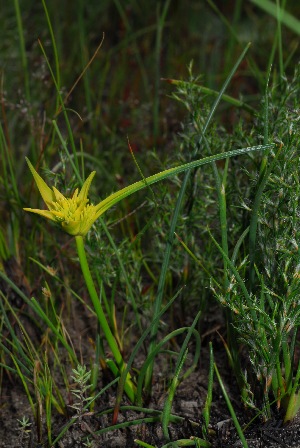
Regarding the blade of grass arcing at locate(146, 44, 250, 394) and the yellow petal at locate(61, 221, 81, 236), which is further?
the blade of grass arcing at locate(146, 44, 250, 394)

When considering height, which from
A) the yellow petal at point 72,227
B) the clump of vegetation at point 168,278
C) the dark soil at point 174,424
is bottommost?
the dark soil at point 174,424

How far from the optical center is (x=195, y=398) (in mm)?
1276

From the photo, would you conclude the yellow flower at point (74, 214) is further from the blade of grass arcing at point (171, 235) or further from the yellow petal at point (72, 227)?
the blade of grass arcing at point (171, 235)

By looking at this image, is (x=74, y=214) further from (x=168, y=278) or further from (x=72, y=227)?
(x=168, y=278)

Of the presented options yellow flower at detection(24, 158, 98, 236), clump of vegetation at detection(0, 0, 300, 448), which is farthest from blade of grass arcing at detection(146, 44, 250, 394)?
yellow flower at detection(24, 158, 98, 236)

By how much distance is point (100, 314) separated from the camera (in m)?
1.11

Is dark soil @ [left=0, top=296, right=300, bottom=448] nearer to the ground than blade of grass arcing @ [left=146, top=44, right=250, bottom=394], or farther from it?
nearer to the ground

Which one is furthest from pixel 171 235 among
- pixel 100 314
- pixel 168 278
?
pixel 168 278

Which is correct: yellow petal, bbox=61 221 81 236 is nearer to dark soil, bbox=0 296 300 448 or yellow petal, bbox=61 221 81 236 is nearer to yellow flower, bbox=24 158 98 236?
yellow flower, bbox=24 158 98 236

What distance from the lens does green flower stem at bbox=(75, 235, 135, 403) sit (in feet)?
3.32

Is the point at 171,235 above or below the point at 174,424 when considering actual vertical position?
above

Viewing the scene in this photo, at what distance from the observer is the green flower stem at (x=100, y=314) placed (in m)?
1.01

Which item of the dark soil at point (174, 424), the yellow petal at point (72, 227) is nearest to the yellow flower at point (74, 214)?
the yellow petal at point (72, 227)

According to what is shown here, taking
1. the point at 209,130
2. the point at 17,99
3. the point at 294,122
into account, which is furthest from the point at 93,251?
the point at 17,99
